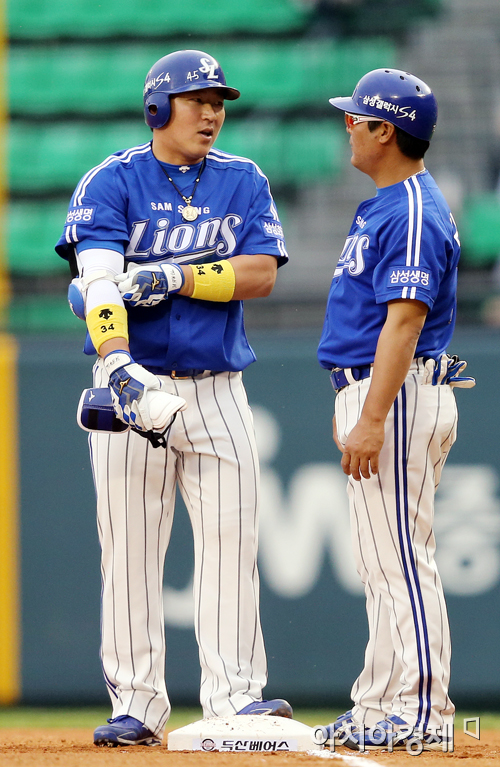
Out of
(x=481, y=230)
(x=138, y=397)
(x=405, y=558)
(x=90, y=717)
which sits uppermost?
(x=481, y=230)

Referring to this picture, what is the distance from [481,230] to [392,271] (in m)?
3.58

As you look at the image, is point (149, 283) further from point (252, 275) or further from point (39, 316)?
point (39, 316)

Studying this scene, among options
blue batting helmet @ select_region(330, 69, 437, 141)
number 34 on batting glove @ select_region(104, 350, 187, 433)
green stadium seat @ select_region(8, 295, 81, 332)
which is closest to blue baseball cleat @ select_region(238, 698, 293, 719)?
number 34 on batting glove @ select_region(104, 350, 187, 433)

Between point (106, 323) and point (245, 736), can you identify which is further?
point (106, 323)

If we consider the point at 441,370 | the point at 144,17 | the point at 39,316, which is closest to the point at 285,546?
the point at 39,316

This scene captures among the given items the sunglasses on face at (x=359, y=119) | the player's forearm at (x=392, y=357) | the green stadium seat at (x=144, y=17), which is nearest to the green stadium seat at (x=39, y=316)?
the sunglasses on face at (x=359, y=119)

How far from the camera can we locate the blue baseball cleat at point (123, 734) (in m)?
3.00

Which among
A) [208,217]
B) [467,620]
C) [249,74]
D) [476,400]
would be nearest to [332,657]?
[467,620]

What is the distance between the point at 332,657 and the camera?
193 inches

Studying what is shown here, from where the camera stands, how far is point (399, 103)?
3039mm

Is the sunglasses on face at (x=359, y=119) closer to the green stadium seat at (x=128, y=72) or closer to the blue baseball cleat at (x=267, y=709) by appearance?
the blue baseball cleat at (x=267, y=709)

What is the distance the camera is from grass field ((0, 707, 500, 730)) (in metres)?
4.54

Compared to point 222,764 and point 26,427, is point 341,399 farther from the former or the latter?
point 26,427

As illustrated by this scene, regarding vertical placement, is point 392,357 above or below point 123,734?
above
